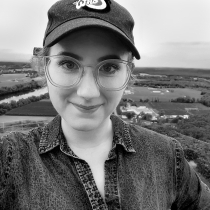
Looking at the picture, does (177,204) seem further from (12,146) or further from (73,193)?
(12,146)

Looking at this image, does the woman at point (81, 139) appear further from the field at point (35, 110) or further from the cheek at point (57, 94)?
the field at point (35, 110)

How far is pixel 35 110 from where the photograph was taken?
19.2 m

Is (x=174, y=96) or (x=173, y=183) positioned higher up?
(x=173, y=183)

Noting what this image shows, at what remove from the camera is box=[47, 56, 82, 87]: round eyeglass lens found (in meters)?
0.69

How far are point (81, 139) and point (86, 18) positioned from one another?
0.40 metres

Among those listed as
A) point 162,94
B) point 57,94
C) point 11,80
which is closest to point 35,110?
point 11,80

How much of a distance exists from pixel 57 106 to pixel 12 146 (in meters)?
0.18

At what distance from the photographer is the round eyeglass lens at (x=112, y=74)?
0.71 meters

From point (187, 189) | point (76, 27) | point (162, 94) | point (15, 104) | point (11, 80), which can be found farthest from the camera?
point (162, 94)

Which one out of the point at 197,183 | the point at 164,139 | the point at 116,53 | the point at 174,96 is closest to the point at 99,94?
the point at 116,53

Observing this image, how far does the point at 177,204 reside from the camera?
987mm

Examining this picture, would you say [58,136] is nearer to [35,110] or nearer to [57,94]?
[57,94]

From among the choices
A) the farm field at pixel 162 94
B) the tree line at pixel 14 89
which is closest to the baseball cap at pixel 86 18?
the farm field at pixel 162 94

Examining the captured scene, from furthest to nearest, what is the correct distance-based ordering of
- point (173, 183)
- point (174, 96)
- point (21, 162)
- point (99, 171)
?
point (174, 96) → point (173, 183) → point (99, 171) → point (21, 162)
